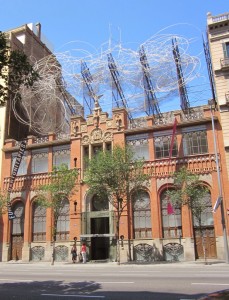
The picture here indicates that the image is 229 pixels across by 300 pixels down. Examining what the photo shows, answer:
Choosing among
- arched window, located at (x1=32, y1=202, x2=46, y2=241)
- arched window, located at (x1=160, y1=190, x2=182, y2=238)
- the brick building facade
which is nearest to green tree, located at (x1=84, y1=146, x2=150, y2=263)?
the brick building facade

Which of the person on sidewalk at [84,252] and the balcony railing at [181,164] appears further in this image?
the balcony railing at [181,164]

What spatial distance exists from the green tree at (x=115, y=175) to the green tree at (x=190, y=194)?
287 centimetres

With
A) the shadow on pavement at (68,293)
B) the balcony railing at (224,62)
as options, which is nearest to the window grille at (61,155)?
the balcony railing at (224,62)

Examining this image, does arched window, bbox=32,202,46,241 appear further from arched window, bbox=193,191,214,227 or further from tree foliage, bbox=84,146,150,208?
arched window, bbox=193,191,214,227

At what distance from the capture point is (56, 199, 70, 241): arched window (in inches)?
1393

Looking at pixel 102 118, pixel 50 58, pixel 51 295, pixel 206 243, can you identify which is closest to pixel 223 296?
pixel 51 295

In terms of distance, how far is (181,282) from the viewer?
13555 mm

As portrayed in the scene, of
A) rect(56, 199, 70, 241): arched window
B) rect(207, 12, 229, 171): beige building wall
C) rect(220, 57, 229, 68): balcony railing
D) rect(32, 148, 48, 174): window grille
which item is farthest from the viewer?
rect(32, 148, 48, 174): window grille

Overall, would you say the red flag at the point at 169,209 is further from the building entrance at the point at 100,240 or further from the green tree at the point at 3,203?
the green tree at the point at 3,203

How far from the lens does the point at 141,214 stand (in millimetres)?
33125

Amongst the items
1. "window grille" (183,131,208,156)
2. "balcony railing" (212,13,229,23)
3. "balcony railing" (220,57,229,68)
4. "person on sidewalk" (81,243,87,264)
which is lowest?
"person on sidewalk" (81,243,87,264)

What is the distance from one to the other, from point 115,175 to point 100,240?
359 inches

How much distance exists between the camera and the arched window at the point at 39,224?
36.2 meters

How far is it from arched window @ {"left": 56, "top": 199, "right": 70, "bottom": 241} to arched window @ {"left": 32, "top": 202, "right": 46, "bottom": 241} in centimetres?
172
